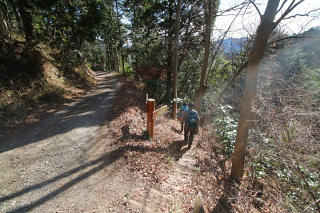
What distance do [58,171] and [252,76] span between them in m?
5.51

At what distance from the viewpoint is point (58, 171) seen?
3410mm

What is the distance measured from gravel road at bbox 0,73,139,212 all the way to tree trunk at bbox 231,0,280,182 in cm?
343

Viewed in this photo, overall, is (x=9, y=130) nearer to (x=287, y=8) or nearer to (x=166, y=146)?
(x=166, y=146)

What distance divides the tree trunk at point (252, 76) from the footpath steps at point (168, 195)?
61.6 inches

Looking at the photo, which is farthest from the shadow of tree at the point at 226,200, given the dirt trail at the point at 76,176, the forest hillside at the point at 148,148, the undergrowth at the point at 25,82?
the undergrowth at the point at 25,82

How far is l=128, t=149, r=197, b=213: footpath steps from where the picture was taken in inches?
113

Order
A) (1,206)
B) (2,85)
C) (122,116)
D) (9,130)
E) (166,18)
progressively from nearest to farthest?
(1,206) → (9,130) → (2,85) → (122,116) → (166,18)

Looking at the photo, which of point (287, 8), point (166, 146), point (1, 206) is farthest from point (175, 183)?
point (287, 8)

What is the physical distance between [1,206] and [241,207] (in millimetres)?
5310

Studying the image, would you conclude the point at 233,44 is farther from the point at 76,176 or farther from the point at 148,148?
the point at 76,176

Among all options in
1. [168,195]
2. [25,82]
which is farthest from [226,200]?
[25,82]

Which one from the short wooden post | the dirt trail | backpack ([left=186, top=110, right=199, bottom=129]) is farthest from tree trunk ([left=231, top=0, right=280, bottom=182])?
the short wooden post

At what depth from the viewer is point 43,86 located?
747 centimetres

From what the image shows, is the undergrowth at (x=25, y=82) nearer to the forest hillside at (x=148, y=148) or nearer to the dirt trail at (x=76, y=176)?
the forest hillside at (x=148, y=148)
